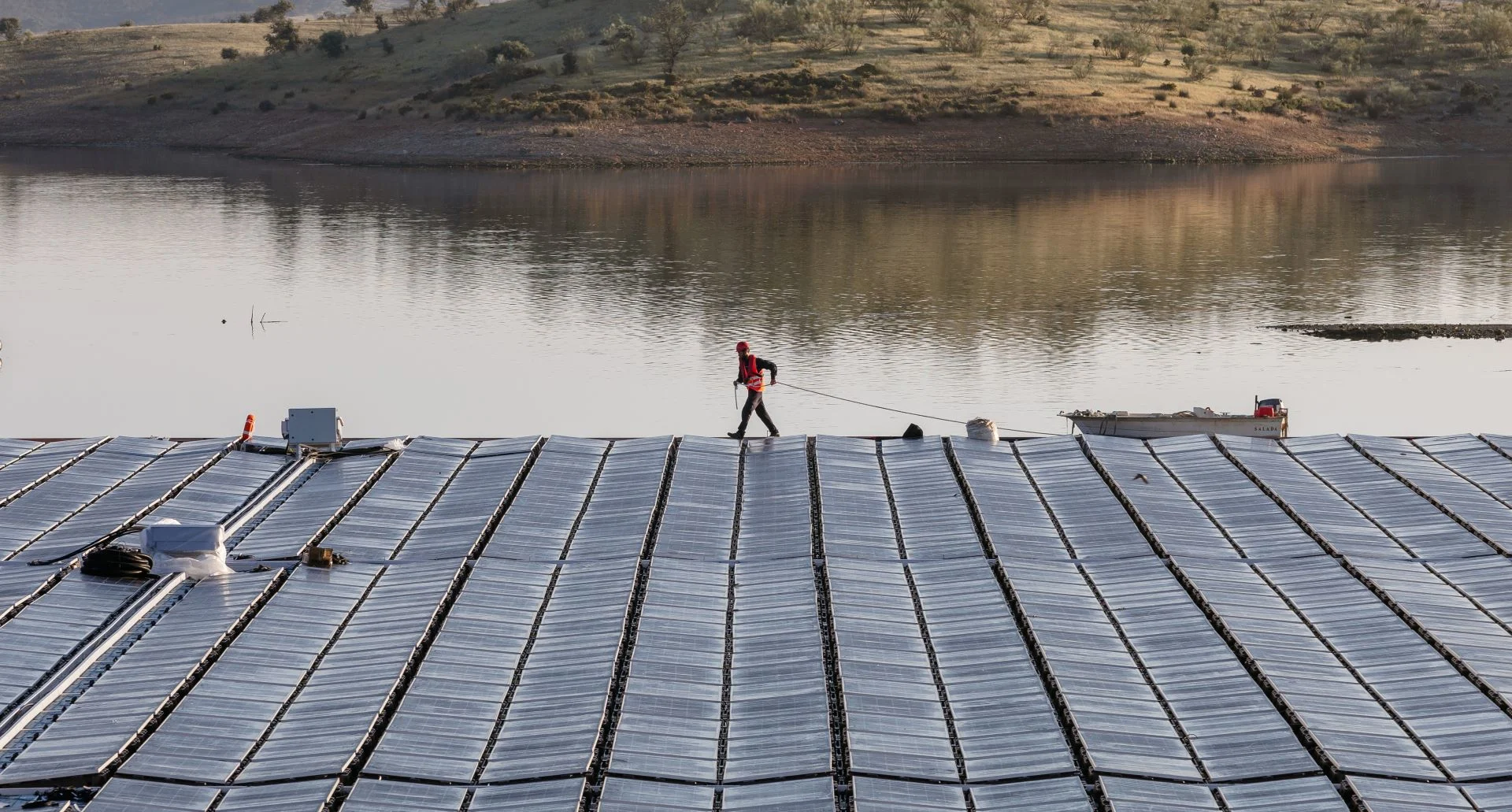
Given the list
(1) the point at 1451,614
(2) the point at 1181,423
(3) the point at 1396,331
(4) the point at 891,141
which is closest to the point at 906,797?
(1) the point at 1451,614

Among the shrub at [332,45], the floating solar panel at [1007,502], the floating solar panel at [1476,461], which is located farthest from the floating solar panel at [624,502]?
the shrub at [332,45]

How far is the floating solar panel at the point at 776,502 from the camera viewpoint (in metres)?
20.9

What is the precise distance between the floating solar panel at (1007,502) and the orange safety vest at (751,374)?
370 cm

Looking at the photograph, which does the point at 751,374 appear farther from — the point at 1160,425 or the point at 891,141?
the point at 891,141

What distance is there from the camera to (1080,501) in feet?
75.9

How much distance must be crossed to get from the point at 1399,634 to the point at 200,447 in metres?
17.8

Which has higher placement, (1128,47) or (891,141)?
(1128,47)

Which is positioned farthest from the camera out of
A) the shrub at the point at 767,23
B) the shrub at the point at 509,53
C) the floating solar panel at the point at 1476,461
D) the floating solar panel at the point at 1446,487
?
the shrub at the point at 509,53

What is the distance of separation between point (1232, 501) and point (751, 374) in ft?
28.6

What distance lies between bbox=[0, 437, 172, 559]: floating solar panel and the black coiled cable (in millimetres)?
1566

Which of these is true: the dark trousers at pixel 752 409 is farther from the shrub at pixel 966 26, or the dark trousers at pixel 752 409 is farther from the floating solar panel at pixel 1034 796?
the shrub at pixel 966 26

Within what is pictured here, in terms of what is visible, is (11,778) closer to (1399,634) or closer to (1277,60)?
(1399,634)

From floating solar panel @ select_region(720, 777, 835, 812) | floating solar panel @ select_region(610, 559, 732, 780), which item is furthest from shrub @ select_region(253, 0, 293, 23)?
floating solar panel @ select_region(720, 777, 835, 812)

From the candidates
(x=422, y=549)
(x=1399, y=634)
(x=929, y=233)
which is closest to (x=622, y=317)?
(x=929, y=233)
